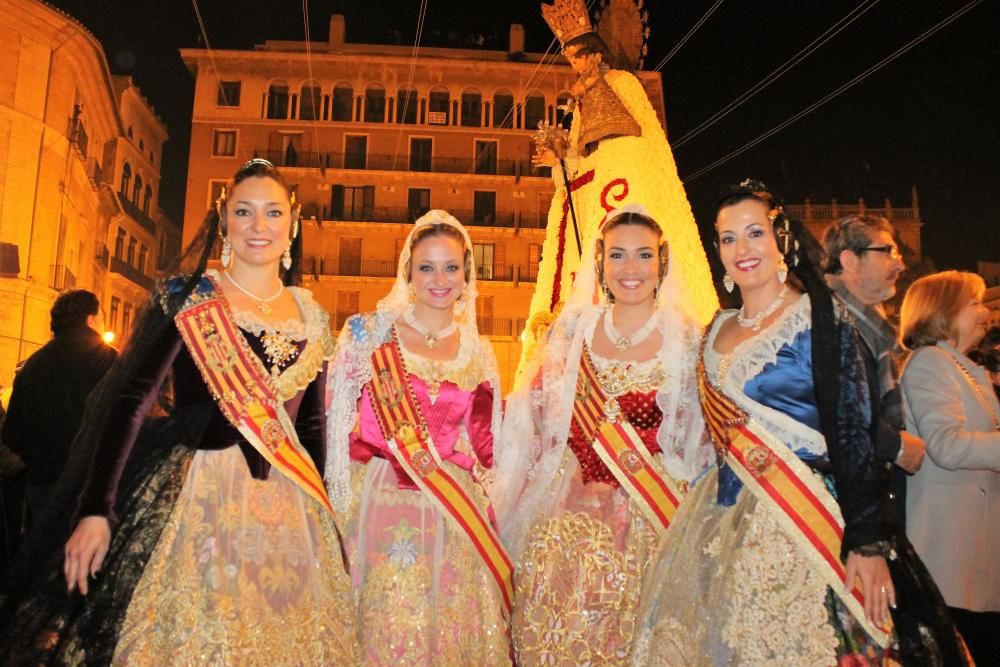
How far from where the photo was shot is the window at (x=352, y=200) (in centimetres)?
2827

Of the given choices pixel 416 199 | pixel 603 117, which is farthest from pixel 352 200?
pixel 603 117

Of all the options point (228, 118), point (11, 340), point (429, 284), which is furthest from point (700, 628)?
point (228, 118)

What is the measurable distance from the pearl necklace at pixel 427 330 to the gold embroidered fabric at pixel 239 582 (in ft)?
3.10

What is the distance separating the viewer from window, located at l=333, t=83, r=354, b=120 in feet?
94.0

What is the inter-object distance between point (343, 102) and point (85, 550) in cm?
2798

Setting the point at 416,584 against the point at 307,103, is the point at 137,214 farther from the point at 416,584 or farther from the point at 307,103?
the point at 416,584

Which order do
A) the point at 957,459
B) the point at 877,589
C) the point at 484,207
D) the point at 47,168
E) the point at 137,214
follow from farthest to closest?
the point at 137,214, the point at 484,207, the point at 47,168, the point at 957,459, the point at 877,589

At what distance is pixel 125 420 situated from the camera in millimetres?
2619

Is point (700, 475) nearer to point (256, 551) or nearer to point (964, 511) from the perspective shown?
point (964, 511)

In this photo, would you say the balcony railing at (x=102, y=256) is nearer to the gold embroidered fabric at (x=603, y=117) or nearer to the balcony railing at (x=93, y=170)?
the balcony railing at (x=93, y=170)

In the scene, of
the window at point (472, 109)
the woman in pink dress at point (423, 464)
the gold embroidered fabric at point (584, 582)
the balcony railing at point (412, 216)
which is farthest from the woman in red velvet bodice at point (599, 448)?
the window at point (472, 109)

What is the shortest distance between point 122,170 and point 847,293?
95.3 ft

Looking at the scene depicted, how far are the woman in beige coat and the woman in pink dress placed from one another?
1.70 m

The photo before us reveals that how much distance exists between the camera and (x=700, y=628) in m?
2.60
